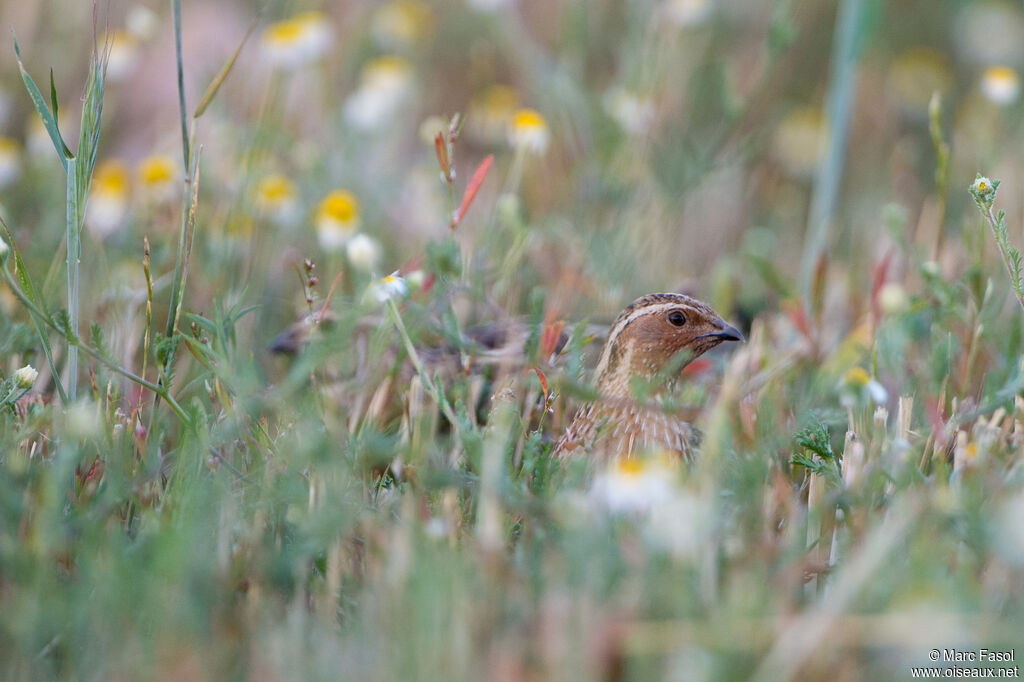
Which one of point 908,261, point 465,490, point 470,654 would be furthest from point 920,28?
point 470,654

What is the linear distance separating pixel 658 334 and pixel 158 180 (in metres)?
2.34

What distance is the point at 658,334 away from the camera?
346cm

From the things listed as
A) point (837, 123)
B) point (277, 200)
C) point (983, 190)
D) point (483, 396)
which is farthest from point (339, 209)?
point (983, 190)

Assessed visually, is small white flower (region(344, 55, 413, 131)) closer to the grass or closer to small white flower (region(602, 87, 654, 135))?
the grass

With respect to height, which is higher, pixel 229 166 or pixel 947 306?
pixel 229 166

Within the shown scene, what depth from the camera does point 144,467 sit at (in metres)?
2.63

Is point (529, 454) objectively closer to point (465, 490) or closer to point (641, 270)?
point (465, 490)

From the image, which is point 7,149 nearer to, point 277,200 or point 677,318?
point 277,200

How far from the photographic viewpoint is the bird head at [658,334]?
3455 millimetres

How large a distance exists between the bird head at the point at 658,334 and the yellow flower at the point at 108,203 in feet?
8.01

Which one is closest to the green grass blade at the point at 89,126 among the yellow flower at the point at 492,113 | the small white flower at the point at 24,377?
the small white flower at the point at 24,377

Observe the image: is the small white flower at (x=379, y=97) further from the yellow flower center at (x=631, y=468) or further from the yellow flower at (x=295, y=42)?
the yellow flower center at (x=631, y=468)

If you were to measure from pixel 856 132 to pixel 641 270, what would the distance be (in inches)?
123

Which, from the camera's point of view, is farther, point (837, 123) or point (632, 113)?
point (632, 113)
